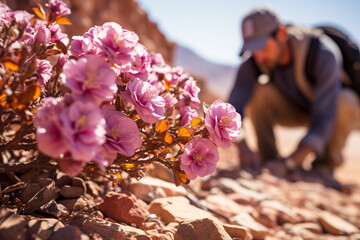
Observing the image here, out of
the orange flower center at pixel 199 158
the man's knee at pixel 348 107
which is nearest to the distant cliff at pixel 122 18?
the man's knee at pixel 348 107

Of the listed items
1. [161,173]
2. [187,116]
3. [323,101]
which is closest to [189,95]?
[187,116]

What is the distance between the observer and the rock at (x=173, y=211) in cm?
158

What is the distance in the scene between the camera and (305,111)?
5309 mm

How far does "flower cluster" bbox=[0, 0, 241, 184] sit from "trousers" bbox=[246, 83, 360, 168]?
413cm

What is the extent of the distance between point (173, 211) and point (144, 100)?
763 millimetres

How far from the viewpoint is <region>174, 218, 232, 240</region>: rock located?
4.23ft

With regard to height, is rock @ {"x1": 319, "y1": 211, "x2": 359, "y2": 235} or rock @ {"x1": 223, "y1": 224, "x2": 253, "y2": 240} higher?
rock @ {"x1": 223, "y1": 224, "x2": 253, "y2": 240}

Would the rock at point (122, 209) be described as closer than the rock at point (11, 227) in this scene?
No

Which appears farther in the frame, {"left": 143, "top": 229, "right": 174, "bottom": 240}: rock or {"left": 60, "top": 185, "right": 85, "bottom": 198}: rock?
{"left": 60, "top": 185, "right": 85, "bottom": 198}: rock

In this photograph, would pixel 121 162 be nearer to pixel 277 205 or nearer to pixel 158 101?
pixel 158 101

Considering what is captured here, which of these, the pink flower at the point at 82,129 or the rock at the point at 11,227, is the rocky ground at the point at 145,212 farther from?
the pink flower at the point at 82,129

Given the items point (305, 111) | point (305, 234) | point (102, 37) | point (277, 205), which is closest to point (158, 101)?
point (102, 37)

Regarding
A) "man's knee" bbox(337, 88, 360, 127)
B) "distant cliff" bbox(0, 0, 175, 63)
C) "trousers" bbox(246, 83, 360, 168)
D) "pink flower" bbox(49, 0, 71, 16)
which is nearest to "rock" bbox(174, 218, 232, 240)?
"pink flower" bbox(49, 0, 71, 16)

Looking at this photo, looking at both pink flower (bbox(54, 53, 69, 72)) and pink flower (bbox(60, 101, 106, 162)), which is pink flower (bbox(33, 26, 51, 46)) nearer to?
pink flower (bbox(54, 53, 69, 72))
